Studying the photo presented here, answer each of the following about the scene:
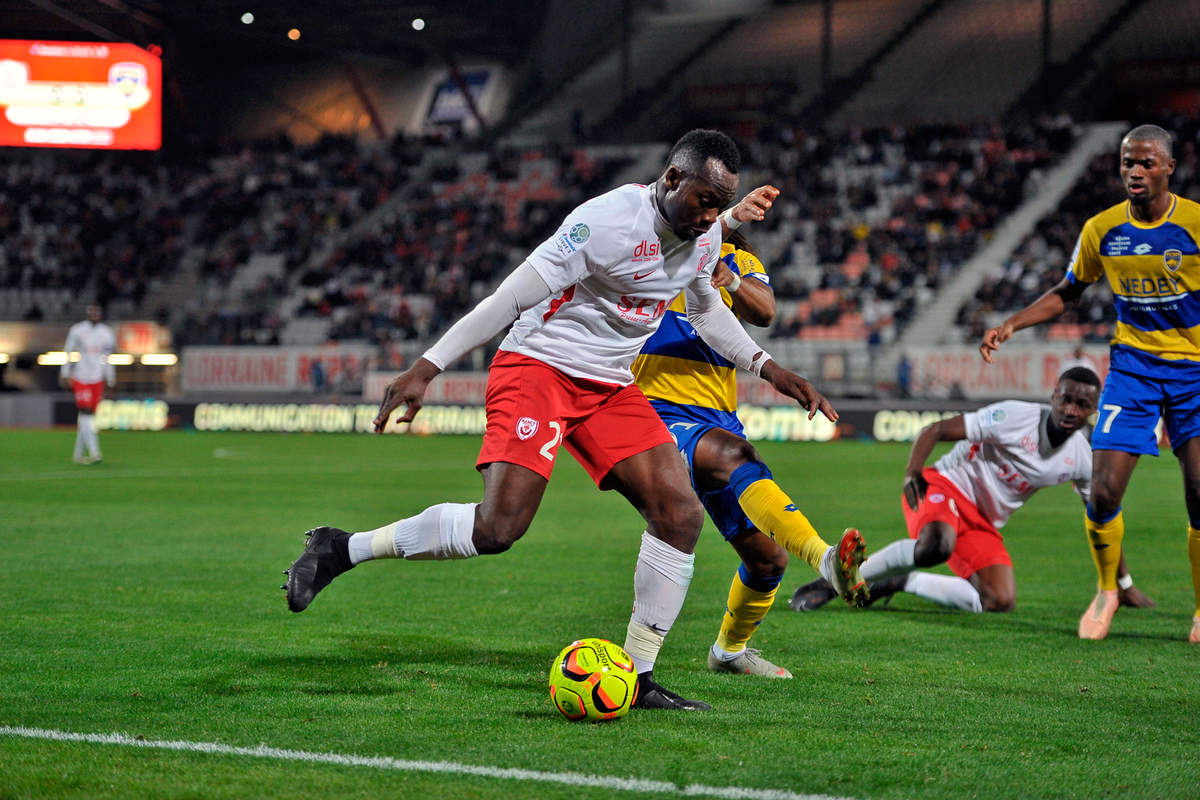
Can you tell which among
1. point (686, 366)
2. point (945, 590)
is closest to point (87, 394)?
point (945, 590)

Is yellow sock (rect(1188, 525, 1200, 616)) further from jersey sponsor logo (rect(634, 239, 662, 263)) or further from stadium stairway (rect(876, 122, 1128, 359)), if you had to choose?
stadium stairway (rect(876, 122, 1128, 359))

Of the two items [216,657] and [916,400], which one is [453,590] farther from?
[916,400]

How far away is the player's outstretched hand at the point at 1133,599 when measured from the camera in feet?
27.1

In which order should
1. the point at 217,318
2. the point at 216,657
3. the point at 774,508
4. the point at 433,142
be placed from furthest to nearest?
1. the point at 433,142
2. the point at 217,318
3. the point at 216,657
4. the point at 774,508

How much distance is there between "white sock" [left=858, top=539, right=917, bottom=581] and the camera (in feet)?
26.6

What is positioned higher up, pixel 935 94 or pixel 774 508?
pixel 935 94

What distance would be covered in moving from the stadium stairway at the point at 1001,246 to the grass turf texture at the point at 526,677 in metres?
18.6

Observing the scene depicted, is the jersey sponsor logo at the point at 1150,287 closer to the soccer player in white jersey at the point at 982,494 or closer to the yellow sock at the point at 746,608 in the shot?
the soccer player in white jersey at the point at 982,494

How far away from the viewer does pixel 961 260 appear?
33250mm

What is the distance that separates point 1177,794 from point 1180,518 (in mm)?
11197

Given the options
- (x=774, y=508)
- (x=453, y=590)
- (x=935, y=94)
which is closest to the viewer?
(x=774, y=508)

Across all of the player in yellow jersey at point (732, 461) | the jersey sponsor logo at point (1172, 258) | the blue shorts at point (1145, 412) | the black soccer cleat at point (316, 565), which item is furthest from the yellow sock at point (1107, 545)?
the black soccer cleat at point (316, 565)

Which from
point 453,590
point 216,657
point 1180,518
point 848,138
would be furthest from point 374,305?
point 216,657

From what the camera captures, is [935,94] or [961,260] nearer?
[961,260]
